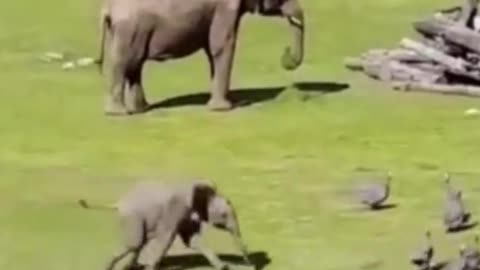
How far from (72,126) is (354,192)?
1932mm

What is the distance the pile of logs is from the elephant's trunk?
0.40m

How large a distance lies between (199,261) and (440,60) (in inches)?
132

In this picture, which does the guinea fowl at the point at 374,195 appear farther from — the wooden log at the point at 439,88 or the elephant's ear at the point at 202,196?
the wooden log at the point at 439,88

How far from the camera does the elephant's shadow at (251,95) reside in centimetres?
1082

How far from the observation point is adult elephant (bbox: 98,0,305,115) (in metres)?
10.4

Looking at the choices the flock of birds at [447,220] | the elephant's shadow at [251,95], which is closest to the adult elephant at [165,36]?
the elephant's shadow at [251,95]

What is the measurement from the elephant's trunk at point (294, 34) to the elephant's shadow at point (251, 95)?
0.16 m

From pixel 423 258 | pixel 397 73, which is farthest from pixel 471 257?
pixel 397 73

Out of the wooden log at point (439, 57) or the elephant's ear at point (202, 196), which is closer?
the elephant's ear at point (202, 196)

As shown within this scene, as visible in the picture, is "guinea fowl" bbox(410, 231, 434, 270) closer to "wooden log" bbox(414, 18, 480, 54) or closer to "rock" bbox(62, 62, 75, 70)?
"wooden log" bbox(414, 18, 480, 54)

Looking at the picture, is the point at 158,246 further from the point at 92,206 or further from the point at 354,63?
the point at 354,63

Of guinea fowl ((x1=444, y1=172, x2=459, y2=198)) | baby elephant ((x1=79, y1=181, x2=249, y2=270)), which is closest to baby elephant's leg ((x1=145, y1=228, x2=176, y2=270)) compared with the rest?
baby elephant ((x1=79, y1=181, x2=249, y2=270))

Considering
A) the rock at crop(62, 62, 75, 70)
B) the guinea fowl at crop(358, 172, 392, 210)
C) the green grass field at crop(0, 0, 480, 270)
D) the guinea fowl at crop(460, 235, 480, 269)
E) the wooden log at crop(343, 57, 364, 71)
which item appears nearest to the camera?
the guinea fowl at crop(460, 235, 480, 269)

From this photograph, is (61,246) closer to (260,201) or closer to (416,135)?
(260,201)
